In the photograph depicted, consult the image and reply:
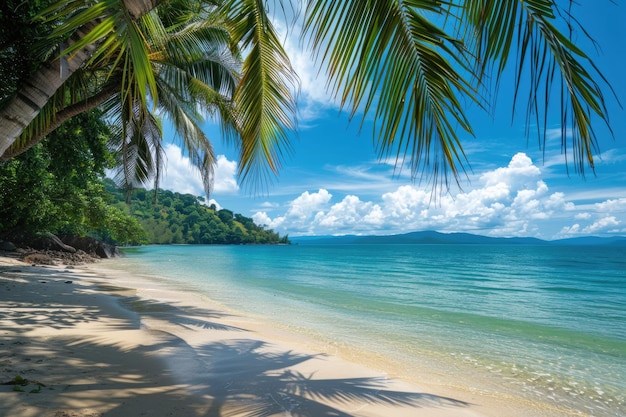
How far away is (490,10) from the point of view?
1.72 metres

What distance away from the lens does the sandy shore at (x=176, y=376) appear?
298 centimetres

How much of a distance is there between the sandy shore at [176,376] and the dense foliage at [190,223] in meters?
77.1

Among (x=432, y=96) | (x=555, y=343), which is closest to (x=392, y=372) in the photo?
(x=432, y=96)

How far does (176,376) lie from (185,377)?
0.08 m

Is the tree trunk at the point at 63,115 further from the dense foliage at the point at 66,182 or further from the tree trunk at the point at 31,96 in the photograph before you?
the dense foliage at the point at 66,182

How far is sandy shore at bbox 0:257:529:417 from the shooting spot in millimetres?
2977

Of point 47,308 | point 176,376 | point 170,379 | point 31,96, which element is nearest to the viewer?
point 31,96

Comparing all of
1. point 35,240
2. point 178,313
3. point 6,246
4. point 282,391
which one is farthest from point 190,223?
point 282,391

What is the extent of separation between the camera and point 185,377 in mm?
3756

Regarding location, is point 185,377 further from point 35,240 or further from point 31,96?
point 35,240

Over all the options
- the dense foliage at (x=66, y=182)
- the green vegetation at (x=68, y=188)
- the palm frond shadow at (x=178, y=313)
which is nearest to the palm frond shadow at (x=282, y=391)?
the palm frond shadow at (x=178, y=313)

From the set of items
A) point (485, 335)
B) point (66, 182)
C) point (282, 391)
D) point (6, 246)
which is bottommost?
point (485, 335)

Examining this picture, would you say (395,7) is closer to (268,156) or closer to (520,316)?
(268,156)

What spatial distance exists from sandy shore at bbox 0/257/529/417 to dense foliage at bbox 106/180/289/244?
7705 centimetres
